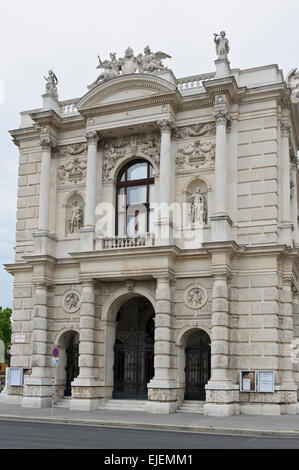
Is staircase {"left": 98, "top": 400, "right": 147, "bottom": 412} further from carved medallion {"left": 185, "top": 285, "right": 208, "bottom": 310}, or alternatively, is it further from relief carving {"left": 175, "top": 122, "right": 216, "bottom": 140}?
relief carving {"left": 175, "top": 122, "right": 216, "bottom": 140}

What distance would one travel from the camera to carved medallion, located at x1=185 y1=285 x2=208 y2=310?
2700 cm

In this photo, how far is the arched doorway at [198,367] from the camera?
27875mm

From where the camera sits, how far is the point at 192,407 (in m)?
26.6

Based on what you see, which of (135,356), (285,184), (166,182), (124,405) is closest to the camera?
(124,405)

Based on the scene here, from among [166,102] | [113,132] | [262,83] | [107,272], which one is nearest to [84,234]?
[107,272]

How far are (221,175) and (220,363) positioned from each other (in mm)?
8132

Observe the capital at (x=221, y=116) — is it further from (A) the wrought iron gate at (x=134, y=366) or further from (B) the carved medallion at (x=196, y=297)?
(A) the wrought iron gate at (x=134, y=366)

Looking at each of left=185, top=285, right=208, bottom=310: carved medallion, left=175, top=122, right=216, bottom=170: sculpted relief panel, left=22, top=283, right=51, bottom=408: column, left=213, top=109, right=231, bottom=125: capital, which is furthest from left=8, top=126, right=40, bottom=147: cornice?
left=185, top=285, right=208, bottom=310: carved medallion

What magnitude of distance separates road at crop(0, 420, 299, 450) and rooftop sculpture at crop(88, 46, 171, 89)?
17299mm

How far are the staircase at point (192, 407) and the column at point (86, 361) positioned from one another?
3.91m

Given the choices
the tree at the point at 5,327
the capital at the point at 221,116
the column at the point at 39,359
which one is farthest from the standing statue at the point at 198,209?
the tree at the point at 5,327

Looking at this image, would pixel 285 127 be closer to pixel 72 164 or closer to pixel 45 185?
pixel 72 164

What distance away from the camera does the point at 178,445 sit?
15.8 m

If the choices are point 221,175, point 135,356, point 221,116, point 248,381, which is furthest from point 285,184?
point 135,356
